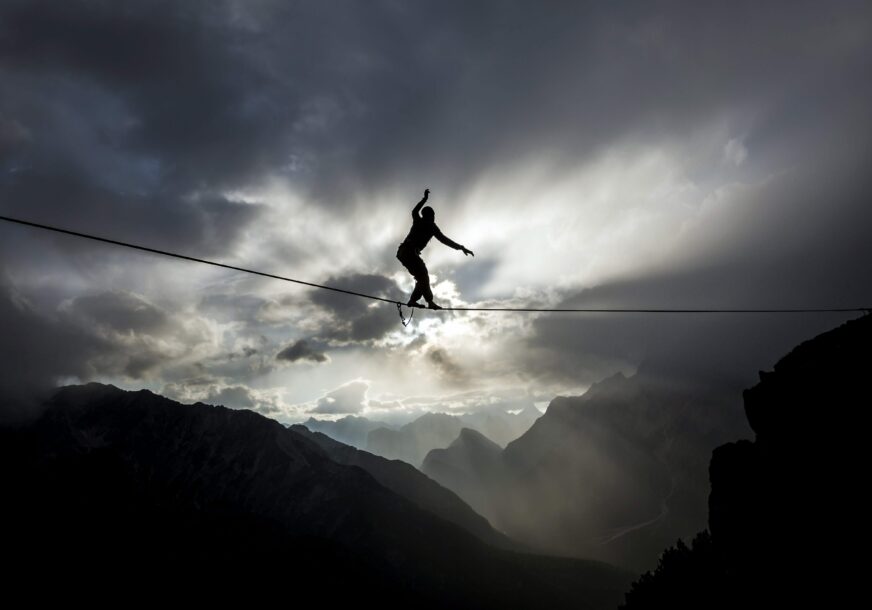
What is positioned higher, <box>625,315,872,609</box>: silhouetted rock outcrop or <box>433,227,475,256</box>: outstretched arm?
<box>433,227,475,256</box>: outstretched arm

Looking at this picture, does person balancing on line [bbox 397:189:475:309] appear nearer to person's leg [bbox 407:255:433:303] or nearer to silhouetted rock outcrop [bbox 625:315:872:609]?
person's leg [bbox 407:255:433:303]

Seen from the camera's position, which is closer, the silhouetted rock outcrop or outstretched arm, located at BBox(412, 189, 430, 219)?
outstretched arm, located at BBox(412, 189, 430, 219)

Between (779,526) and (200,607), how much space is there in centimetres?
23030

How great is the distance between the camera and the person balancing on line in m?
16.4

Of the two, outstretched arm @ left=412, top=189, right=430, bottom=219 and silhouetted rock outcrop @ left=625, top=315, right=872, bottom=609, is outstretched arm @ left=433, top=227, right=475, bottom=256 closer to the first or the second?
outstretched arm @ left=412, top=189, right=430, bottom=219

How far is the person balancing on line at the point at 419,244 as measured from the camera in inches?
644

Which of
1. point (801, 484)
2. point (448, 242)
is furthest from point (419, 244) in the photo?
point (801, 484)

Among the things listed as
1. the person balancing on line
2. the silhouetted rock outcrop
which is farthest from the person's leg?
the silhouetted rock outcrop

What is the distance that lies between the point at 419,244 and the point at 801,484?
52246 millimetres

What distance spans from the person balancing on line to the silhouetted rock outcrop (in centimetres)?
4179

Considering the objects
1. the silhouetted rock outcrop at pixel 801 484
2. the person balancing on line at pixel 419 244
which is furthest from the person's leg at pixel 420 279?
the silhouetted rock outcrop at pixel 801 484

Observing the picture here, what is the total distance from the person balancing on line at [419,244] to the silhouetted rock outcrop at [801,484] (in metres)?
41.8

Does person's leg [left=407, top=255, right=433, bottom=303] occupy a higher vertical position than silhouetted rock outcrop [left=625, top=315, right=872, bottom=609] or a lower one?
higher

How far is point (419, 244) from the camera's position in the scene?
55.2 feet
